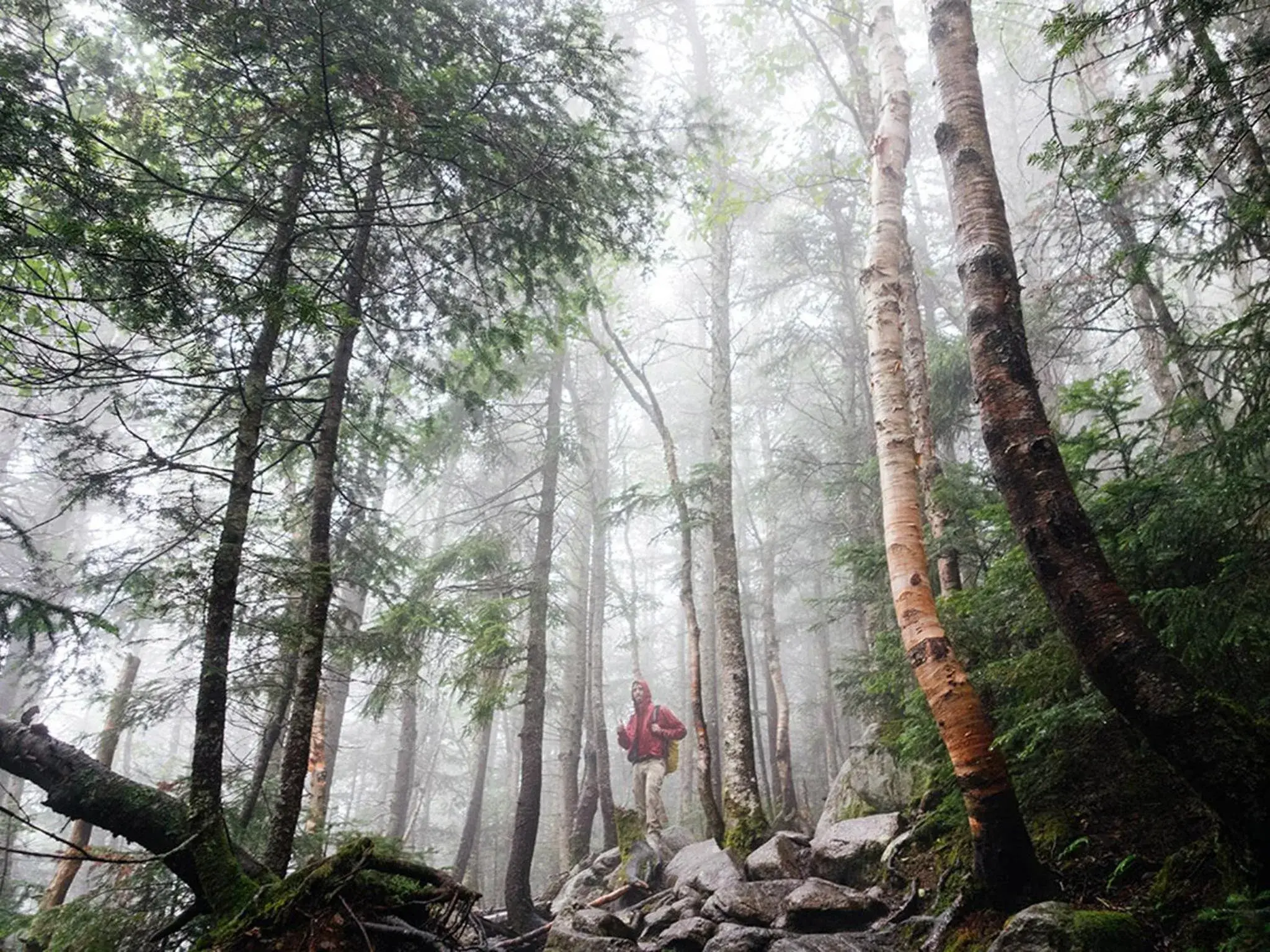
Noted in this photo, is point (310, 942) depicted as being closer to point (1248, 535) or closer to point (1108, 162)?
point (1248, 535)

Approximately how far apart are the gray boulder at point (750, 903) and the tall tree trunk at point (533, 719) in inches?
182

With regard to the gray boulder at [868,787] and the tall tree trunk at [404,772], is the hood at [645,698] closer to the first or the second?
the gray boulder at [868,787]

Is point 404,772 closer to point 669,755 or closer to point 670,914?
point 669,755

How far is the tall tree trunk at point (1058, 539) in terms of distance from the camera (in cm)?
282

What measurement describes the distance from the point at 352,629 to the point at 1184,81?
1026 centimetres

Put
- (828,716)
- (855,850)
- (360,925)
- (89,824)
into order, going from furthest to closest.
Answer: (828,716), (89,824), (855,850), (360,925)

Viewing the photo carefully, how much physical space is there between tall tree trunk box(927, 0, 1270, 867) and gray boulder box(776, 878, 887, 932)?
3.42 m

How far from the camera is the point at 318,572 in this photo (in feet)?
18.9

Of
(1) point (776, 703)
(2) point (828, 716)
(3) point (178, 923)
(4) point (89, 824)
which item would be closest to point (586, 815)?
(1) point (776, 703)

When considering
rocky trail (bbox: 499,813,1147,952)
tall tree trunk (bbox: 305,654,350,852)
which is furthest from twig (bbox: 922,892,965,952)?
tall tree trunk (bbox: 305,654,350,852)

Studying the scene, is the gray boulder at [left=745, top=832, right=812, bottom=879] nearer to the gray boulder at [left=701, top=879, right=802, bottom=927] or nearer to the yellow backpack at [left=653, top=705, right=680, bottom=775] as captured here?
the gray boulder at [left=701, top=879, right=802, bottom=927]

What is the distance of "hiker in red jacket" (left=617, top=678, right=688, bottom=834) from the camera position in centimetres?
1208

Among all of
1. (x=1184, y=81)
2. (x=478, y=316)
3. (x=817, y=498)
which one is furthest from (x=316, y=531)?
(x=817, y=498)

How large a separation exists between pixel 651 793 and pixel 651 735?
101 centimetres
